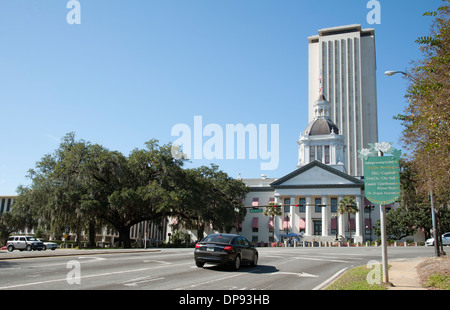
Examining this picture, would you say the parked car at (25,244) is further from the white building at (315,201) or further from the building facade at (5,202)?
the building facade at (5,202)

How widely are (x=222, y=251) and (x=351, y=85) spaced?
12624 cm

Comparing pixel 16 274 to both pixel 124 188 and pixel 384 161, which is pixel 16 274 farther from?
pixel 124 188

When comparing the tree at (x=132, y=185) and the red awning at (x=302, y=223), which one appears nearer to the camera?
the tree at (x=132, y=185)

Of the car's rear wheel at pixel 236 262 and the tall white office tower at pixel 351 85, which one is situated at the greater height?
the tall white office tower at pixel 351 85

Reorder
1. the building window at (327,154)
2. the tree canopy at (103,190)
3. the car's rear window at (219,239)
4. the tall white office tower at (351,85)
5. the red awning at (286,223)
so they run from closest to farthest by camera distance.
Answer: the car's rear window at (219,239)
the tree canopy at (103,190)
the red awning at (286,223)
the building window at (327,154)
the tall white office tower at (351,85)

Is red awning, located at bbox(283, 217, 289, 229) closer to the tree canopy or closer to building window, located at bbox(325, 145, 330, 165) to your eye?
building window, located at bbox(325, 145, 330, 165)

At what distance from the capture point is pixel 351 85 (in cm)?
13162

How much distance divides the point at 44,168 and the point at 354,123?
103059 millimetres

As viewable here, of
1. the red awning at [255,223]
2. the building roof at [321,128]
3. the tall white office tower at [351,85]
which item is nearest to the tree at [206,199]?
the red awning at [255,223]

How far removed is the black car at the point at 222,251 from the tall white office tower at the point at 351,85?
115973 millimetres

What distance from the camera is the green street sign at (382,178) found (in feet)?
39.5

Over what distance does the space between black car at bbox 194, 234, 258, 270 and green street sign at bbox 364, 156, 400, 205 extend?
6.05m

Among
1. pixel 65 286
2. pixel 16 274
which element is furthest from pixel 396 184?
pixel 16 274
